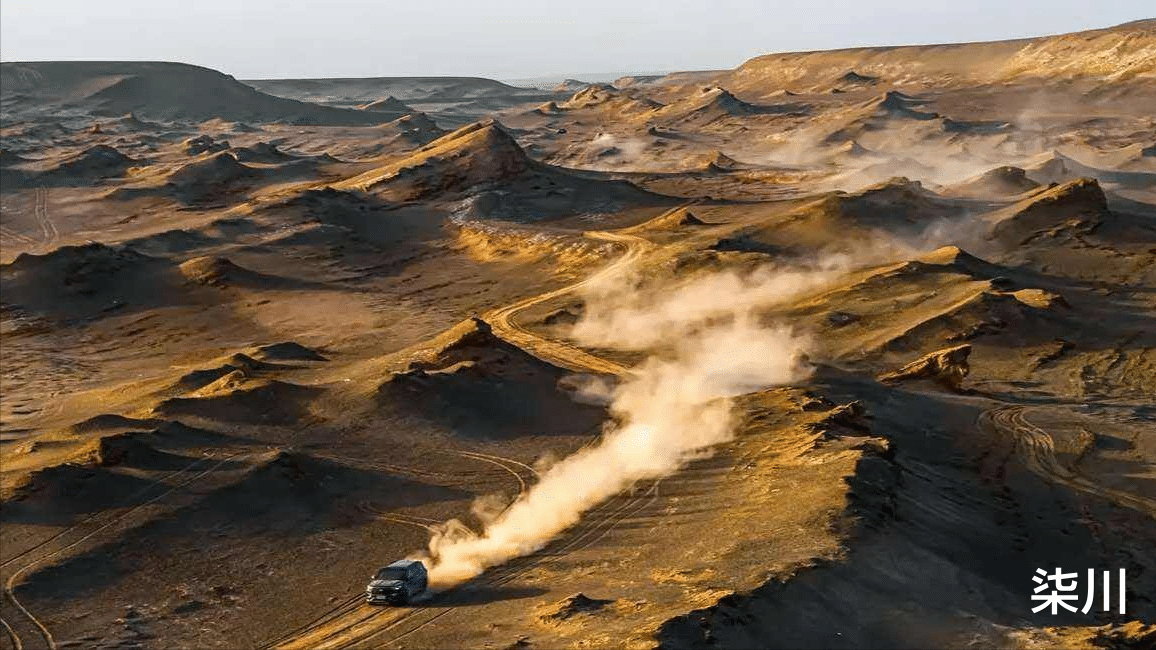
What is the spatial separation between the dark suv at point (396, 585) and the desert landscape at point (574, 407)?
28cm

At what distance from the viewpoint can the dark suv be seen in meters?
26.5

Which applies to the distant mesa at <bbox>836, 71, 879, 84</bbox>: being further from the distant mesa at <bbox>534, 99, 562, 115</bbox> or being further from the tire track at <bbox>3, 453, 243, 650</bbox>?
the tire track at <bbox>3, 453, 243, 650</bbox>

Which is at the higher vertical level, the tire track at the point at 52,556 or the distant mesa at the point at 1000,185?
the distant mesa at the point at 1000,185

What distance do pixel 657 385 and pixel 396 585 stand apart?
2022 centimetres

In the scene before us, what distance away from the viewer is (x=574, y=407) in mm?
42750

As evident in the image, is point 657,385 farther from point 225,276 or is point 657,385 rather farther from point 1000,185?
point 1000,185

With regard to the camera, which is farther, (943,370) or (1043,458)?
(943,370)

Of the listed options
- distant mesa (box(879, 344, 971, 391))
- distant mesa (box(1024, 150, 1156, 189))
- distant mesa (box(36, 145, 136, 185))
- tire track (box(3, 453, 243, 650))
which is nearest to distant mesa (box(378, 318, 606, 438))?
tire track (box(3, 453, 243, 650))

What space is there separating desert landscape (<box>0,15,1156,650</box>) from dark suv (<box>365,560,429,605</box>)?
0.28 metres

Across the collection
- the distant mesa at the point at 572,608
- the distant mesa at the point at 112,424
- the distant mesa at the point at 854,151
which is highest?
the distant mesa at the point at 854,151

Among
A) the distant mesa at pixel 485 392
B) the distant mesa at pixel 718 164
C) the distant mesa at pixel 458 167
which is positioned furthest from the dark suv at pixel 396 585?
the distant mesa at pixel 718 164

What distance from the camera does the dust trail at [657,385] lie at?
31594 millimetres

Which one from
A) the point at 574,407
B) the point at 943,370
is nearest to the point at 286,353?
the point at 574,407

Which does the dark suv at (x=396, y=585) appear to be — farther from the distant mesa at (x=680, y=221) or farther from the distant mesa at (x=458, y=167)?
the distant mesa at (x=458, y=167)
